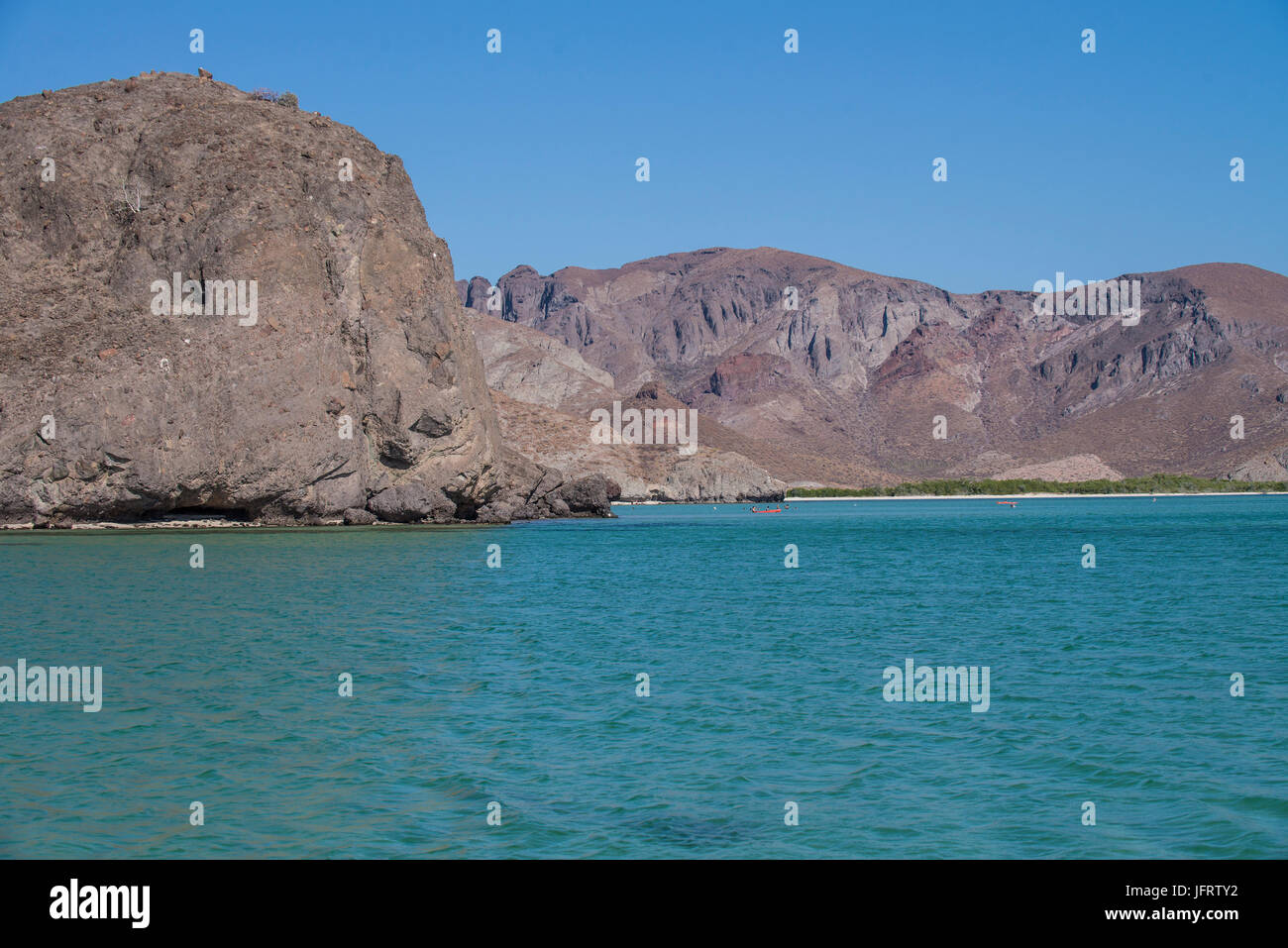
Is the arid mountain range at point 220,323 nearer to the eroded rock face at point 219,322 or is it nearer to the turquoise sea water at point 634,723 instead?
the eroded rock face at point 219,322

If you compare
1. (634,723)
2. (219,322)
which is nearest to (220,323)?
(219,322)

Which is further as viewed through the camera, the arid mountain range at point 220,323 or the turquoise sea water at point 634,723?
the arid mountain range at point 220,323

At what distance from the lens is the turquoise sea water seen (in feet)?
36.8

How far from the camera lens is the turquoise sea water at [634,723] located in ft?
36.8

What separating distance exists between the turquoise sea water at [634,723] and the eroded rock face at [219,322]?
28.8 meters

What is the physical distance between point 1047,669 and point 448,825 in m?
13.4

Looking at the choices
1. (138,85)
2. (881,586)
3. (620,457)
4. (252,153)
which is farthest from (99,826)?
(620,457)

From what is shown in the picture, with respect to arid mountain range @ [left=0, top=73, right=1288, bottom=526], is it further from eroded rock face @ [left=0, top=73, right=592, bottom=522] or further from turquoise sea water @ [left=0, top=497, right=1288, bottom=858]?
turquoise sea water @ [left=0, top=497, right=1288, bottom=858]

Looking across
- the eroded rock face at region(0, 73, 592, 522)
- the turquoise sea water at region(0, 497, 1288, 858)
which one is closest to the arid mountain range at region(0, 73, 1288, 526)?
the eroded rock face at region(0, 73, 592, 522)

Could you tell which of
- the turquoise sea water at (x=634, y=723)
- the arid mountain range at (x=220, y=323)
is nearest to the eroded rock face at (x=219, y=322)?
the arid mountain range at (x=220, y=323)

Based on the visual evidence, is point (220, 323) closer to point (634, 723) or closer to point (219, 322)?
point (219, 322)

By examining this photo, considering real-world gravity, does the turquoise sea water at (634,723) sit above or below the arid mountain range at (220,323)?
below

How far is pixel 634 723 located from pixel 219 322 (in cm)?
6082

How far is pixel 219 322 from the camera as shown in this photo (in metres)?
69.6
